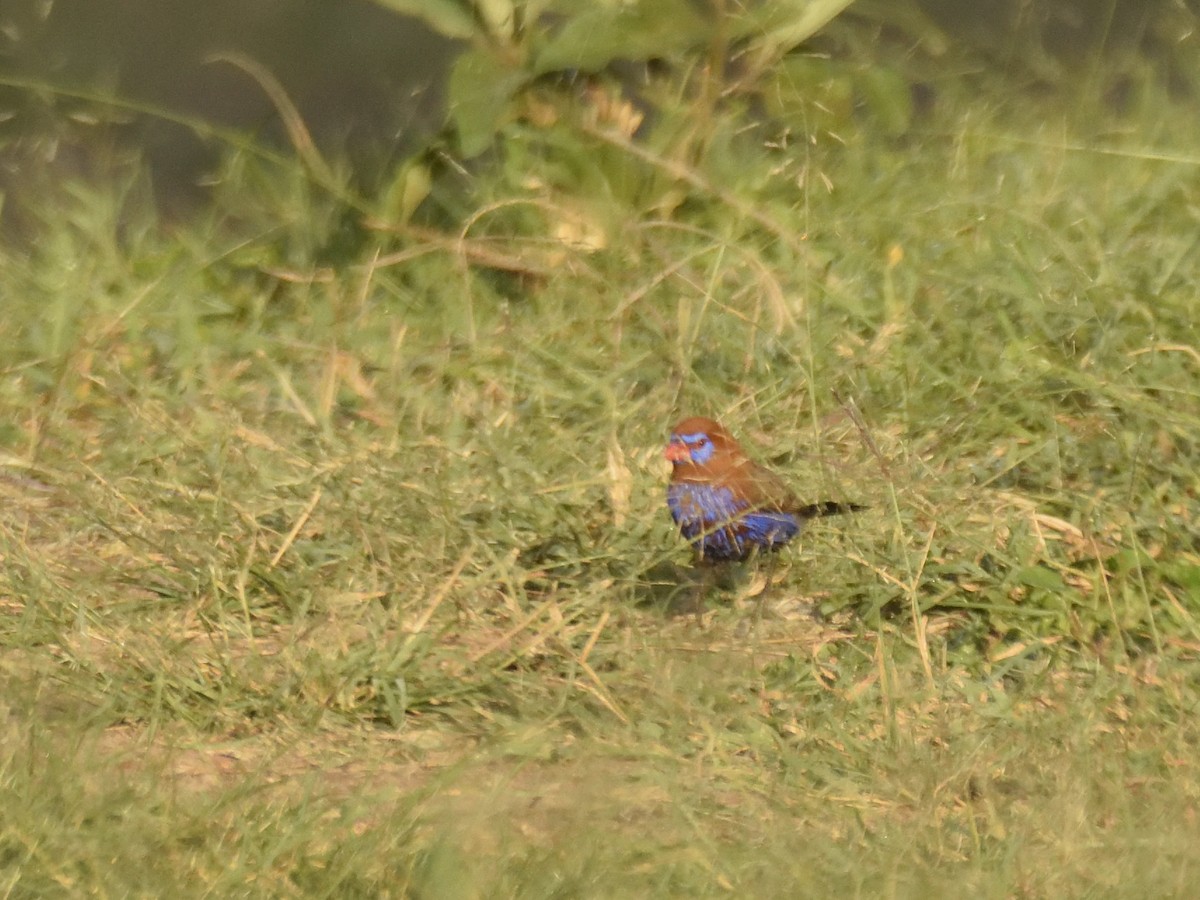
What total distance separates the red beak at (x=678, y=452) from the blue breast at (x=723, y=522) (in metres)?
0.07

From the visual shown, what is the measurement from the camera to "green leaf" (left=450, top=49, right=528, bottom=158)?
15.5 feet

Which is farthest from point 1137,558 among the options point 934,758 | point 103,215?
point 103,215

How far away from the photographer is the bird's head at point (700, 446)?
12.4ft

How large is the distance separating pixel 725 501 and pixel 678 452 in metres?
0.20

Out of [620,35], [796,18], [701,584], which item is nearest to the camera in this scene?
[701,584]

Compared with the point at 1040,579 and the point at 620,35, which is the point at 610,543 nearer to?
the point at 1040,579

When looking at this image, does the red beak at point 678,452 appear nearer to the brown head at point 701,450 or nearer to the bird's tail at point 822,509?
the brown head at point 701,450

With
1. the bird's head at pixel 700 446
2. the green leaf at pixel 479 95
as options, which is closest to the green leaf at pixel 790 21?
the green leaf at pixel 479 95

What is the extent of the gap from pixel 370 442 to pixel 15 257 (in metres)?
1.68

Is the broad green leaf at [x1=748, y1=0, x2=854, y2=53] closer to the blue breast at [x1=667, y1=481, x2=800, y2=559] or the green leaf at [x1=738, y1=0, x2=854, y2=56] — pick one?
the green leaf at [x1=738, y1=0, x2=854, y2=56]

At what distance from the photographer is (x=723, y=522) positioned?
3.65m

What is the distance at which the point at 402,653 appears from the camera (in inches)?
135

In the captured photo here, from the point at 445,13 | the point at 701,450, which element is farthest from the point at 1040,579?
the point at 445,13

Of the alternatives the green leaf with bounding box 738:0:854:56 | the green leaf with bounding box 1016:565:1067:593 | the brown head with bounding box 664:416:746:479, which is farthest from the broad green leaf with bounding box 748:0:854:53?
the green leaf with bounding box 1016:565:1067:593
